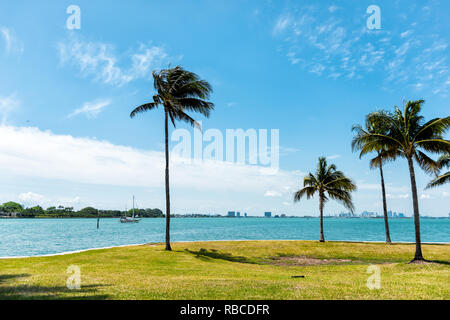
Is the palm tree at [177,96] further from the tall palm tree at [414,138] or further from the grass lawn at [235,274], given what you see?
the tall palm tree at [414,138]

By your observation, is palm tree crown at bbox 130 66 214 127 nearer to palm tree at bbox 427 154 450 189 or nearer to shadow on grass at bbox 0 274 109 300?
shadow on grass at bbox 0 274 109 300

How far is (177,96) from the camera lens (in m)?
24.8

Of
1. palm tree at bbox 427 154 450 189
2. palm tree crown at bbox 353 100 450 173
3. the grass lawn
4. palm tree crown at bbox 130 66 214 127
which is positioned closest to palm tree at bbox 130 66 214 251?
palm tree crown at bbox 130 66 214 127

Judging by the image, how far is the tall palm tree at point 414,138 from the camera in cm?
1822

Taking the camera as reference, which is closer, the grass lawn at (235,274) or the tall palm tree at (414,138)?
the grass lawn at (235,274)

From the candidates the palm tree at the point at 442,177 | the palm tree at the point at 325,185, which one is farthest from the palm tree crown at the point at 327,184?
the palm tree at the point at 442,177

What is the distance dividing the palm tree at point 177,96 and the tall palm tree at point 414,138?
13.7 m

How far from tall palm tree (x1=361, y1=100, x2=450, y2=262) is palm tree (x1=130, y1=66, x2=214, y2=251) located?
1368 cm

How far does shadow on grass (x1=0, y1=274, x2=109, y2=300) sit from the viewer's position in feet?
26.4
